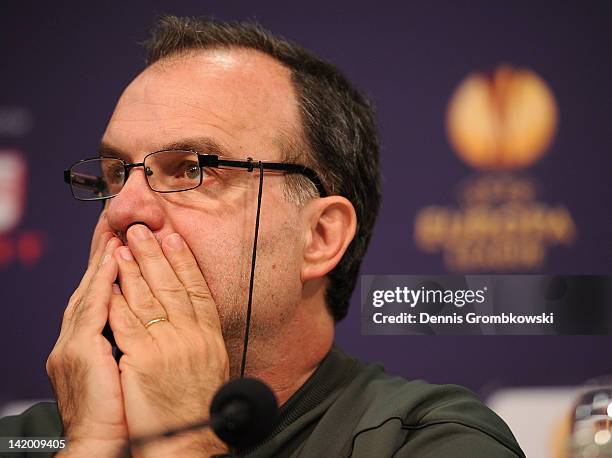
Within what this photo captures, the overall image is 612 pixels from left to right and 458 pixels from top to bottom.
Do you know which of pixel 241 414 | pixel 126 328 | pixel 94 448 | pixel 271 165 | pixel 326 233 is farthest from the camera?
pixel 326 233

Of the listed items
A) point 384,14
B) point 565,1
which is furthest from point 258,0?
point 565,1

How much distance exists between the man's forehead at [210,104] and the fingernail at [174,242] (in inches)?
7.7

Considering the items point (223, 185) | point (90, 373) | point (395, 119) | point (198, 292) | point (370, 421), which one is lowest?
point (370, 421)

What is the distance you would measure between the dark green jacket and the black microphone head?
44 centimetres

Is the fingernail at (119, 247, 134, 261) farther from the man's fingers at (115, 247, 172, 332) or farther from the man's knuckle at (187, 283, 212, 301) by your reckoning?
the man's knuckle at (187, 283, 212, 301)

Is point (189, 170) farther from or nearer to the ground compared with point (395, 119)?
nearer to the ground

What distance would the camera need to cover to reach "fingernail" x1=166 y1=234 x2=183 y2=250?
1.49m

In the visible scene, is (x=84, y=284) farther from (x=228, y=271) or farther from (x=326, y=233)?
(x=326, y=233)

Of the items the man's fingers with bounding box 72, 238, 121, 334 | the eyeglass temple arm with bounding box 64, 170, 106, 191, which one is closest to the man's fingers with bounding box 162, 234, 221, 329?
the man's fingers with bounding box 72, 238, 121, 334

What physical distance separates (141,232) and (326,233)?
1.45 ft

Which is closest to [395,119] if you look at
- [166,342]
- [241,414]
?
[166,342]

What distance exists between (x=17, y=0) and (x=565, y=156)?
1678 mm

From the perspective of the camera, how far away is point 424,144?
2105 mm

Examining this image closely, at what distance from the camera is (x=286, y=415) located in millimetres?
1586
